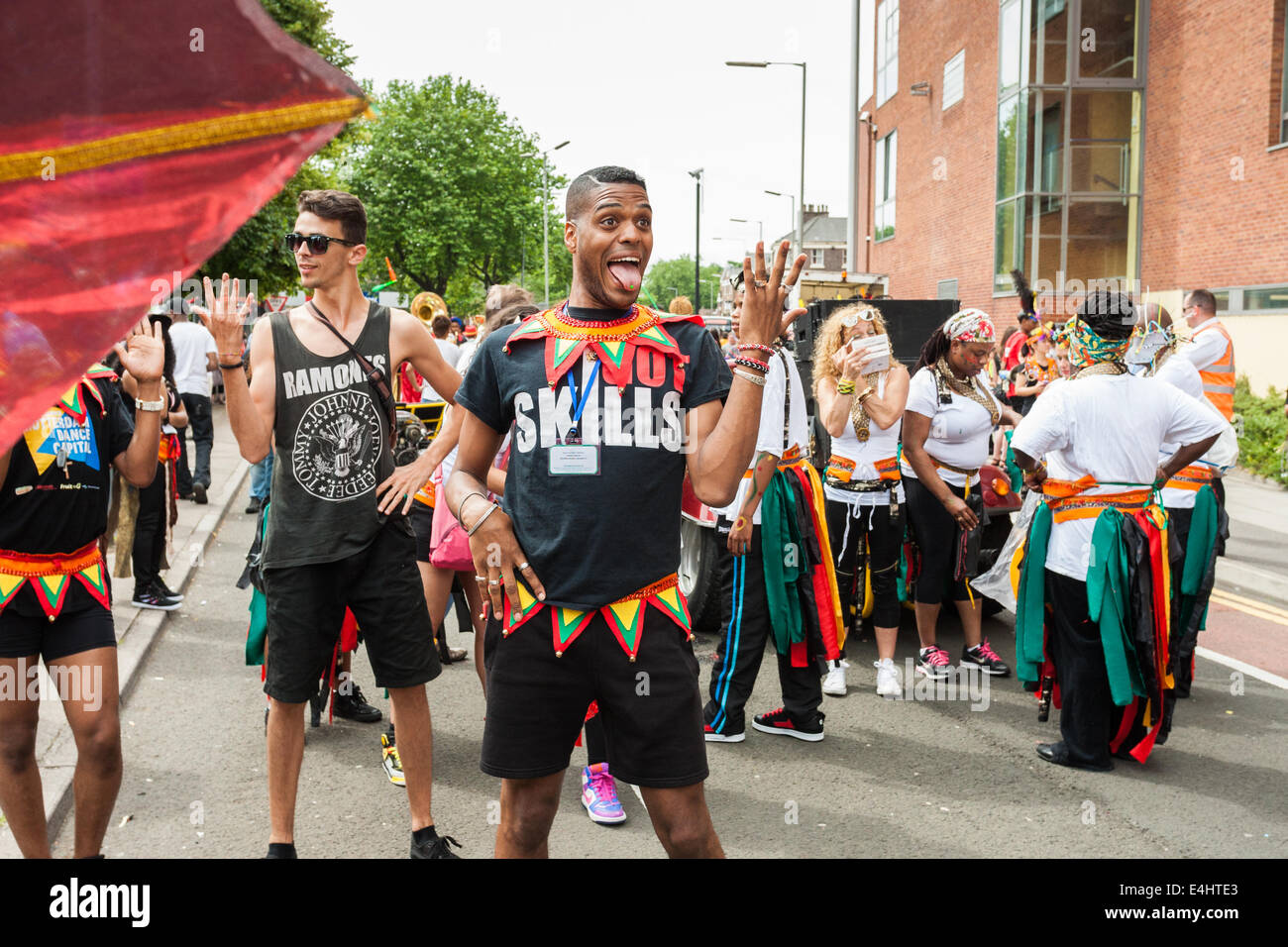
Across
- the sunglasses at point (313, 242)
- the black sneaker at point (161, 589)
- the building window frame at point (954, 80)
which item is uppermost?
the building window frame at point (954, 80)

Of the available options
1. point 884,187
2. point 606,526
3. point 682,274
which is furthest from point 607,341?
point 682,274

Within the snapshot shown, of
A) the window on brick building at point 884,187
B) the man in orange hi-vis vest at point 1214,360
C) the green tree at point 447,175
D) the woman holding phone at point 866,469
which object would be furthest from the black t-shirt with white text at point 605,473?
the green tree at point 447,175

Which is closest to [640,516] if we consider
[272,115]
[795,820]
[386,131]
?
[272,115]

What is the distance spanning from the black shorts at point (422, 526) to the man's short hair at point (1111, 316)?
3061mm

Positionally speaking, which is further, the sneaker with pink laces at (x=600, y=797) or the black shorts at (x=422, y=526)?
the black shorts at (x=422, y=526)

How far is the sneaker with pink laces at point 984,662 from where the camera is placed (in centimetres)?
632

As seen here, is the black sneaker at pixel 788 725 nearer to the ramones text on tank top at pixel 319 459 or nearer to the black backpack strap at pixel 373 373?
the ramones text on tank top at pixel 319 459

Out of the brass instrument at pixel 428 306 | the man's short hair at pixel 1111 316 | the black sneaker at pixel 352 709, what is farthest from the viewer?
the brass instrument at pixel 428 306

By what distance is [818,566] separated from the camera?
5.24 meters

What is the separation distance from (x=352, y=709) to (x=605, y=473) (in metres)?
3.43

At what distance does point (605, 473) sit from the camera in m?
2.58

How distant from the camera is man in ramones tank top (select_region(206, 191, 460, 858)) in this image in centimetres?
365

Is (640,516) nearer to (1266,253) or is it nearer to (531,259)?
(1266,253)

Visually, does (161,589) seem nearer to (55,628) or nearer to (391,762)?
(391,762)
